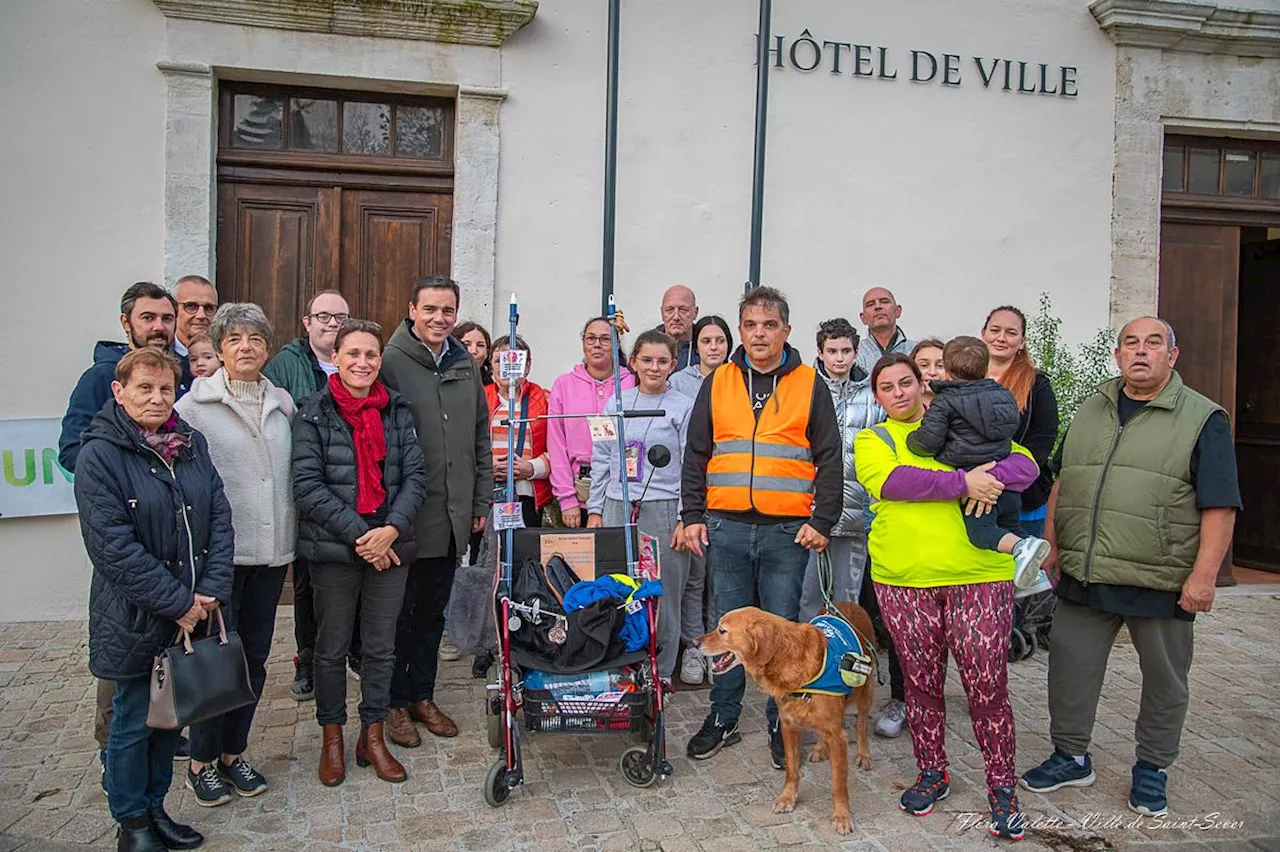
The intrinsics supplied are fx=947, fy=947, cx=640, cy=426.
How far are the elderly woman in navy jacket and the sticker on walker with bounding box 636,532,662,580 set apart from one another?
1676 millimetres

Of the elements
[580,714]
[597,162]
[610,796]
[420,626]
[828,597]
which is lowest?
[610,796]

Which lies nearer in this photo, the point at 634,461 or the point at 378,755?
the point at 378,755

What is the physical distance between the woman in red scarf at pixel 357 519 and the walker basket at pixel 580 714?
0.68 meters

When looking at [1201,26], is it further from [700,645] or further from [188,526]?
[188,526]

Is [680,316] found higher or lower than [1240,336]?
lower

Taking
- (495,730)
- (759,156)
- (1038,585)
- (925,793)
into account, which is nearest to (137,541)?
(495,730)

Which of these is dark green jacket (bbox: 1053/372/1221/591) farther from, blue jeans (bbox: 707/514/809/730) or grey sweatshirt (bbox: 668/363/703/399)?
grey sweatshirt (bbox: 668/363/703/399)

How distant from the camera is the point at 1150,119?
24.2 ft

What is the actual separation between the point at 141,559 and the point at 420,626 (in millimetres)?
1504

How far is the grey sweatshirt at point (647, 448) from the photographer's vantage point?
15.6 feet

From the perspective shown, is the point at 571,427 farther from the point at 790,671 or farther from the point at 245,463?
the point at 790,671

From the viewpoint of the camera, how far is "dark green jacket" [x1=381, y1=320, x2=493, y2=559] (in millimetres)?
4086

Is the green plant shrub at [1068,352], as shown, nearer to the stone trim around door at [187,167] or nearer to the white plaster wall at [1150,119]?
the white plaster wall at [1150,119]

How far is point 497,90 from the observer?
21.2 feet
